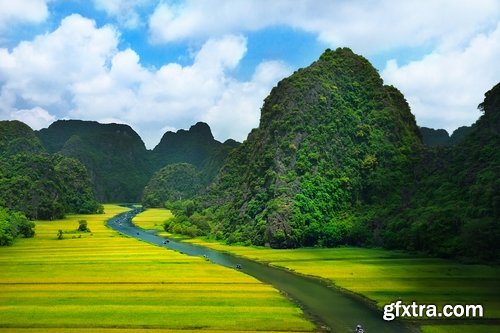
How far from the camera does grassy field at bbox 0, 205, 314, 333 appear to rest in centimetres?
2698

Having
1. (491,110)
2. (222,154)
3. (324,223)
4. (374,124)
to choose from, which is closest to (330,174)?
(324,223)

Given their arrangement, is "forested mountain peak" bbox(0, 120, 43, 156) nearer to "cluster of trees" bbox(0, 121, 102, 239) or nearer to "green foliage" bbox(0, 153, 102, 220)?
"cluster of trees" bbox(0, 121, 102, 239)

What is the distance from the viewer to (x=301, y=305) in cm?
3347

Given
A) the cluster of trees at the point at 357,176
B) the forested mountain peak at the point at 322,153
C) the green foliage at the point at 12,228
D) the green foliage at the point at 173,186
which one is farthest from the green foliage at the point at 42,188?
the forested mountain peak at the point at 322,153

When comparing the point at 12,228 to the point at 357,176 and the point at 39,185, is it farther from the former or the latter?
the point at 357,176

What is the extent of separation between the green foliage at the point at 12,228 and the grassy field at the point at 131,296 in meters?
9.07

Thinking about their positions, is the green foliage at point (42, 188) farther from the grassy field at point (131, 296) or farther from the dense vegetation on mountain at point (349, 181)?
the grassy field at point (131, 296)

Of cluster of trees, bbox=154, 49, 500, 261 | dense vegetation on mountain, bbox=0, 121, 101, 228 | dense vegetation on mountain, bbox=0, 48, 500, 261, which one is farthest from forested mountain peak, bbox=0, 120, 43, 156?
cluster of trees, bbox=154, 49, 500, 261

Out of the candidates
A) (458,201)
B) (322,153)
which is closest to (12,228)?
(322,153)

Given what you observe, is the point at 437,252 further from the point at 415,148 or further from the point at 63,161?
the point at 63,161

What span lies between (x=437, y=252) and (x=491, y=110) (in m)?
30.9

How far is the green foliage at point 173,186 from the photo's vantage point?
178625 mm

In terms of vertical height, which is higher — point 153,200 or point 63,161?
point 63,161

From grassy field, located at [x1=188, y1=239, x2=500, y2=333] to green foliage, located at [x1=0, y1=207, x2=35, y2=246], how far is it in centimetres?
3492
